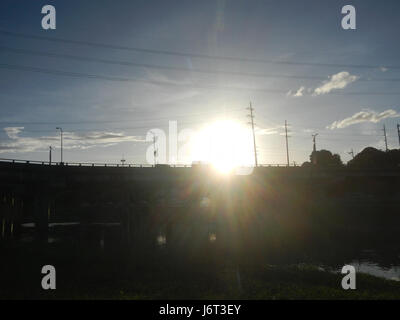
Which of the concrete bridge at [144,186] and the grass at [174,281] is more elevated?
the concrete bridge at [144,186]

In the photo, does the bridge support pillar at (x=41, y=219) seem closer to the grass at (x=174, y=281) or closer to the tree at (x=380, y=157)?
the grass at (x=174, y=281)

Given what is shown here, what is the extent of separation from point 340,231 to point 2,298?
65.3 metres

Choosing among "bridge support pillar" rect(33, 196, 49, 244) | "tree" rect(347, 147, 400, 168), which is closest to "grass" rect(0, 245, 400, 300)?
"bridge support pillar" rect(33, 196, 49, 244)

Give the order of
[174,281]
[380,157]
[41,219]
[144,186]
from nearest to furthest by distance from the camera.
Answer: [174,281], [41,219], [144,186], [380,157]

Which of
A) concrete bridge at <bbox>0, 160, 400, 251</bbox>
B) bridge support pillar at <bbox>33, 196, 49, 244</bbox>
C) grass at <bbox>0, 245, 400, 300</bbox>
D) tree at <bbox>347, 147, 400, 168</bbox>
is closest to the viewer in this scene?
grass at <bbox>0, 245, 400, 300</bbox>

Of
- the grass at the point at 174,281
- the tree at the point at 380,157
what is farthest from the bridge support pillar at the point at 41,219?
the tree at the point at 380,157

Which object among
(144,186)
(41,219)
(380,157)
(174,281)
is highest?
(380,157)

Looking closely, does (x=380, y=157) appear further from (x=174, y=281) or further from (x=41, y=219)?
(x=174, y=281)

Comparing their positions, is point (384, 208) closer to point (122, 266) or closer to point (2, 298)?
point (122, 266)

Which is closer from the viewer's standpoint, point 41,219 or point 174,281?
point 174,281

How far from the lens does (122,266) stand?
39969 millimetres

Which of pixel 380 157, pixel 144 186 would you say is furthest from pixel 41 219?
pixel 380 157

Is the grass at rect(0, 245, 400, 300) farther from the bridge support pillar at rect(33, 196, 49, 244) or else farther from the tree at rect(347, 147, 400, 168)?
the tree at rect(347, 147, 400, 168)

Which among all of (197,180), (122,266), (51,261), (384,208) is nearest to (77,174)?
(197,180)
